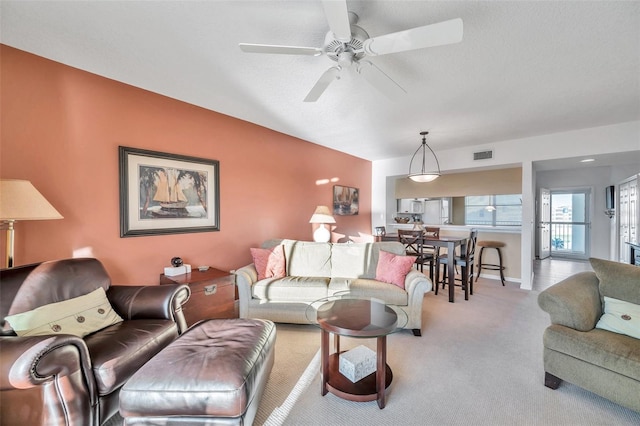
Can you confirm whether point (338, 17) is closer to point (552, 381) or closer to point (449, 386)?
point (449, 386)

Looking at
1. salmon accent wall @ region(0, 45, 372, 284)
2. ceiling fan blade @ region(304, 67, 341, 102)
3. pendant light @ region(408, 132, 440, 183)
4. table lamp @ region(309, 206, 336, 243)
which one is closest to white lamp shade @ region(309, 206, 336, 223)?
table lamp @ region(309, 206, 336, 243)

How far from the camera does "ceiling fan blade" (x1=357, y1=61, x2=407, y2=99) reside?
183 centimetres

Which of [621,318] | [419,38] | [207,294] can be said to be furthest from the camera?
[207,294]

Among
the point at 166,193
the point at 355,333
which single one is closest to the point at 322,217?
the point at 166,193

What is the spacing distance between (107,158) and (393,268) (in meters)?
3.10

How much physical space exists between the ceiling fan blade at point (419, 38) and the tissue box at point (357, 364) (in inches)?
82.6

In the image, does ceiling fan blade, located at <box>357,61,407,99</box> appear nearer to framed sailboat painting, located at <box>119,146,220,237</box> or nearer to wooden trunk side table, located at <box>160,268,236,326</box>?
framed sailboat painting, located at <box>119,146,220,237</box>

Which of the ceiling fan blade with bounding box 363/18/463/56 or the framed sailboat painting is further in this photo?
the framed sailboat painting

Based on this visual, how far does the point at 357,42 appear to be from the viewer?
1.72m

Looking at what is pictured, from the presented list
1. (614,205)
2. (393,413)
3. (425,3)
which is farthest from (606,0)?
(614,205)

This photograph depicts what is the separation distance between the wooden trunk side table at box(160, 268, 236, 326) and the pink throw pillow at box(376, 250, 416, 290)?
169cm

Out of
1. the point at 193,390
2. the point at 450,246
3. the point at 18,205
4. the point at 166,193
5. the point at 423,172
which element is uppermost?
the point at 423,172

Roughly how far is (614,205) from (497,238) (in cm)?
278

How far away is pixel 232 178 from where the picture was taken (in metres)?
3.49
